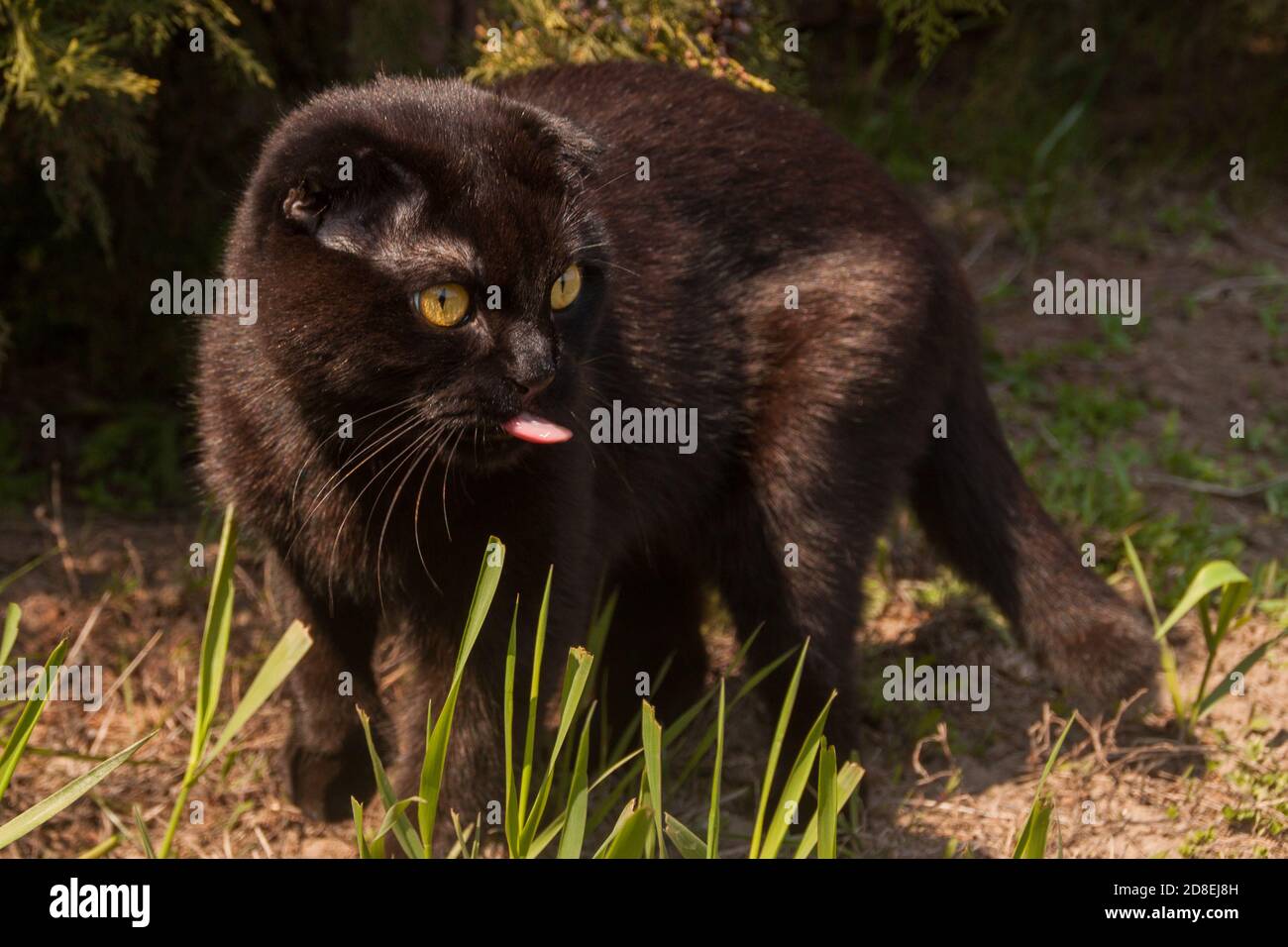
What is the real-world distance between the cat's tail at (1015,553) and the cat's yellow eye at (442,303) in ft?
4.54

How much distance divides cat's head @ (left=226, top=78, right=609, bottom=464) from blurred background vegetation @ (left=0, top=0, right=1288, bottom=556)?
80cm

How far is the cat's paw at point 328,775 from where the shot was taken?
340 centimetres

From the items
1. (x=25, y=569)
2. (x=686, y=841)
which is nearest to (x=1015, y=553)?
(x=686, y=841)

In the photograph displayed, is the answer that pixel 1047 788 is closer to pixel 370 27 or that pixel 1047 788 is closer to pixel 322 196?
pixel 322 196

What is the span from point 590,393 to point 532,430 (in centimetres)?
40

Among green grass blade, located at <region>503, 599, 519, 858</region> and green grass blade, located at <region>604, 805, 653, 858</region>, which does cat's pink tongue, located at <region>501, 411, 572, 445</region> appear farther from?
green grass blade, located at <region>604, 805, 653, 858</region>

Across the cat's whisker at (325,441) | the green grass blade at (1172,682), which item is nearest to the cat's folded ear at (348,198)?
the cat's whisker at (325,441)

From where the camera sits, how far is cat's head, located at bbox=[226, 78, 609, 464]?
2561 millimetres

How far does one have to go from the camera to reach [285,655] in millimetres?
2324

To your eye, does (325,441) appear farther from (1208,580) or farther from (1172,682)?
(1172,682)

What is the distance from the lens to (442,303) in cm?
257

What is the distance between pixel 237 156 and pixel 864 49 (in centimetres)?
292

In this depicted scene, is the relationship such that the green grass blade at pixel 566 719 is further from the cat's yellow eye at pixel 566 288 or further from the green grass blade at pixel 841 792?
the cat's yellow eye at pixel 566 288

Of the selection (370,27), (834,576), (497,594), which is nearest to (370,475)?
(497,594)
